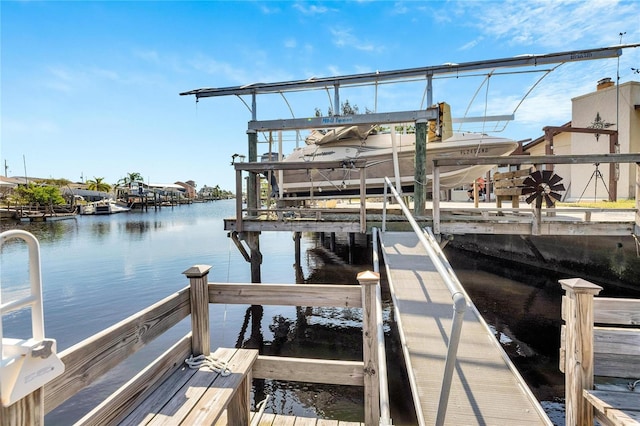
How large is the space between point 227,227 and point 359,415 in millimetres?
4650

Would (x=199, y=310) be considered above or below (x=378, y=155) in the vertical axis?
below

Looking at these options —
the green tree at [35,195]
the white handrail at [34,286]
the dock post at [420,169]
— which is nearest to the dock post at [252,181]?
the dock post at [420,169]

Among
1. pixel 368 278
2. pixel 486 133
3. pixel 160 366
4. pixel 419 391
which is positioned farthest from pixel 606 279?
pixel 160 366

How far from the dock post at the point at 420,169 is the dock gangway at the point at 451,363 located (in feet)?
9.10

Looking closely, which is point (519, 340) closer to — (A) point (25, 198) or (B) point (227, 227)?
(B) point (227, 227)

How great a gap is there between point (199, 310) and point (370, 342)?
47.1 inches

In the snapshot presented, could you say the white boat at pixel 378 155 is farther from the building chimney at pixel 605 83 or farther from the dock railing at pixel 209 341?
the building chimney at pixel 605 83

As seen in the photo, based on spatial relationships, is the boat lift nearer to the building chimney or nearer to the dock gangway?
the dock gangway

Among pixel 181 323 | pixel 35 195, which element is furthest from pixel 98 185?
pixel 181 323

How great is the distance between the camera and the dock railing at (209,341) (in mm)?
1715

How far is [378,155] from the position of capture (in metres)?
10.3

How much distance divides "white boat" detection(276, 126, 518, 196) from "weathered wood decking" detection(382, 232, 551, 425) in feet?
18.2

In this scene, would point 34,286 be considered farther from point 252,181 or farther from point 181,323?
point 181,323

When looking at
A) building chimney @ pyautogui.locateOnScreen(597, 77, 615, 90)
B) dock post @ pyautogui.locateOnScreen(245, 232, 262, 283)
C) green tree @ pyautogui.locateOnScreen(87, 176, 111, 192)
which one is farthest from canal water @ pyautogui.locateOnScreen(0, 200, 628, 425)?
green tree @ pyautogui.locateOnScreen(87, 176, 111, 192)
